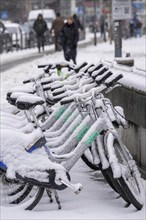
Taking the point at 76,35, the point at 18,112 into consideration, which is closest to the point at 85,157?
the point at 18,112

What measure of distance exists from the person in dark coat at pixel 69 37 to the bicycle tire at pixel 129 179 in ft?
48.0

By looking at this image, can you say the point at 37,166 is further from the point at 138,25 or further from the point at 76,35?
the point at 138,25

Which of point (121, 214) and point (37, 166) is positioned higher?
point (37, 166)

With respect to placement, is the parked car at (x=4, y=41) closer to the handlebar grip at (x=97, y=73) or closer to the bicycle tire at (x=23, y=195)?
the handlebar grip at (x=97, y=73)

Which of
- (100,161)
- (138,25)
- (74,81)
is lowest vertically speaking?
(138,25)

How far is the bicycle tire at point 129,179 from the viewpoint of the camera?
20.3ft

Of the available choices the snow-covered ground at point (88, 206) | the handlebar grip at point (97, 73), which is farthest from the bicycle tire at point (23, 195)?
the handlebar grip at point (97, 73)

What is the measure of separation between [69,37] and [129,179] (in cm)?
1490

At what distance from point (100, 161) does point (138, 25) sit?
2301 inches

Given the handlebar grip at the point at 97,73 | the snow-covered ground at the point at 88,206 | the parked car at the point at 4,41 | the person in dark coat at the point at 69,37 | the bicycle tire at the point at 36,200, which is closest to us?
the snow-covered ground at the point at 88,206

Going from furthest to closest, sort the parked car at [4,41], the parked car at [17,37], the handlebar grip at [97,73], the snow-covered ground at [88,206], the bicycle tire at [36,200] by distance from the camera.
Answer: the parked car at [17,37], the parked car at [4,41], the handlebar grip at [97,73], the bicycle tire at [36,200], the snow-covered ground at [88,206]

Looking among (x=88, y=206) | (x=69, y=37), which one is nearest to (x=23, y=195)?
(x=88, y=206)

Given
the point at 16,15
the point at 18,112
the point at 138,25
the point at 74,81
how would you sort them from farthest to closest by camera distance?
1. the point at 16,15
2. the point at 138,25
3. the point at 18,112
4. the point at 74,81

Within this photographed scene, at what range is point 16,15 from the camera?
71.7 metres
